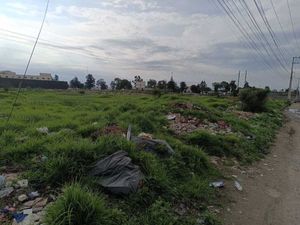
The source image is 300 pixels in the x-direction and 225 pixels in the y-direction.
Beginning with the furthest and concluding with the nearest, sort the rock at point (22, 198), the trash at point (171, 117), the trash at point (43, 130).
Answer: the trash at point (171, 117), the trash at point (43, 130), the rock at point (22, 198)

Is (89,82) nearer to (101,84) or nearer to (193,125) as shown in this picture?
(101,84)

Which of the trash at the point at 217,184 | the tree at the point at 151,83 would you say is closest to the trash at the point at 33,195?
the trash at the point at 217,184

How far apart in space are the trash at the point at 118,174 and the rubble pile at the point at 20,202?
0.68 m

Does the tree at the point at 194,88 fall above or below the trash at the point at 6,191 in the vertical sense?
below

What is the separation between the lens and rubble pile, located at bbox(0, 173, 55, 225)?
316 centimetres

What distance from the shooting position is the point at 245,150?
786 centimetres

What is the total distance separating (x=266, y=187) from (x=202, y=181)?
1.39 metres

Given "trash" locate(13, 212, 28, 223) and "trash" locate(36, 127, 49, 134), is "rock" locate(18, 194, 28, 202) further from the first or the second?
"trash" locate(36, 127, 49, 134)

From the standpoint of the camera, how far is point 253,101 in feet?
64.4

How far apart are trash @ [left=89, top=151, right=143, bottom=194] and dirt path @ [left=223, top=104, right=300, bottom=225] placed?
1321 mm

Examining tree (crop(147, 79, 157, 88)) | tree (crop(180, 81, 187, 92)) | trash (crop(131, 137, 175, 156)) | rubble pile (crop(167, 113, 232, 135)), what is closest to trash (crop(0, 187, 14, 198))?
trash (crop(131, 137, 175, 156))

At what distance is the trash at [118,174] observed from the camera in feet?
12.4

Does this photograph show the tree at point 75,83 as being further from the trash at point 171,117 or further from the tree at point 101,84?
the trash at point 171,117

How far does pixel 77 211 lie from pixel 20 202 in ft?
3.35
